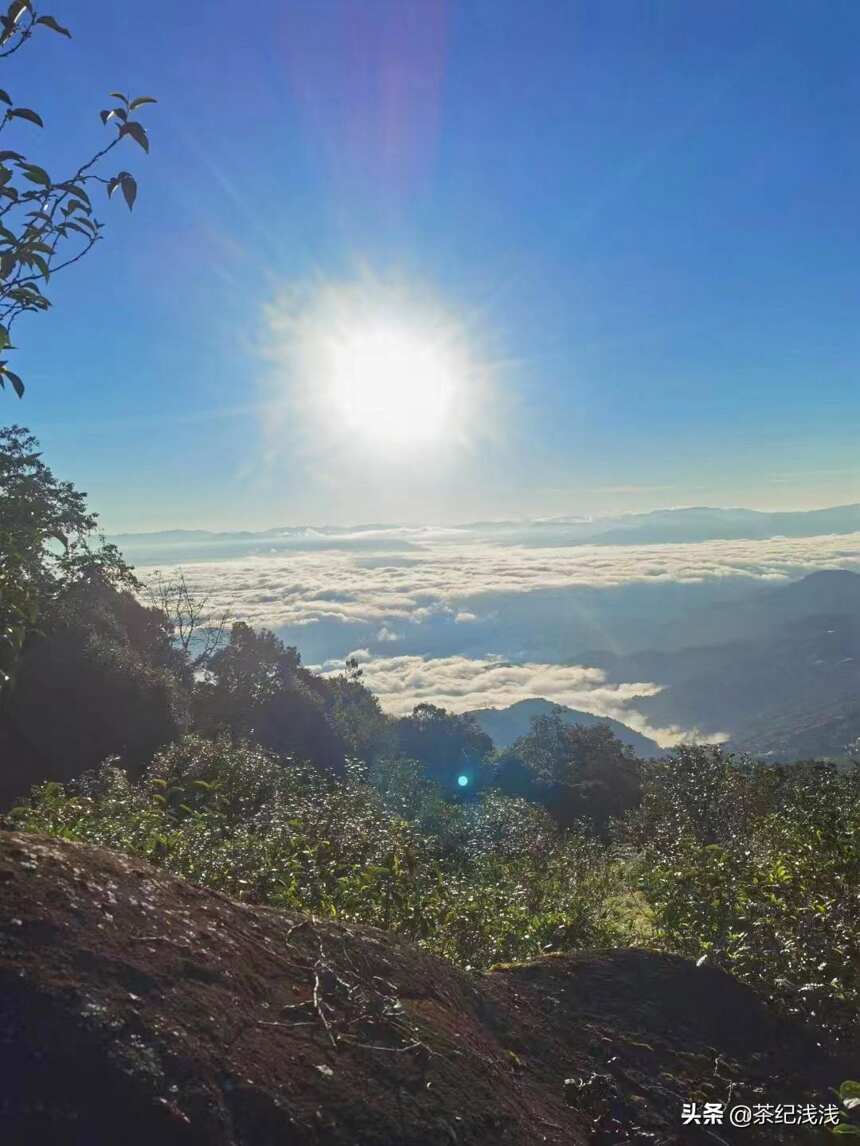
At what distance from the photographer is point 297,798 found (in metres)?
13.0

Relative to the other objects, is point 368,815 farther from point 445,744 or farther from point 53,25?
point 445,744

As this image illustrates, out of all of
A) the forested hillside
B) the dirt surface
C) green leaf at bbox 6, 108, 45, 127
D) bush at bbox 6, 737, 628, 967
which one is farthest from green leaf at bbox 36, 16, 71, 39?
bush at bbox 6, 737, 628, 967

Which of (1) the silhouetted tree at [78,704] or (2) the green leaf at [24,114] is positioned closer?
(2) the green leaf at [24,114]

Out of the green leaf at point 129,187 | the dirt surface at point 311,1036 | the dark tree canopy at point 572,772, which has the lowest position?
the dark tree canopy at point 572,772

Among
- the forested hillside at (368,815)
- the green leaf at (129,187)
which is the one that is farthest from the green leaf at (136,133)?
the forested hillside at (368,815)

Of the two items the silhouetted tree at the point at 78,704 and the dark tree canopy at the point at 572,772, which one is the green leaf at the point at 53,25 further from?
the dark tree canopy at the point at 572,772

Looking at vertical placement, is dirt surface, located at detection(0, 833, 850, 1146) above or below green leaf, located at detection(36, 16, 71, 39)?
below

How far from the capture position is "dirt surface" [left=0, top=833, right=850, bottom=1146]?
245cm

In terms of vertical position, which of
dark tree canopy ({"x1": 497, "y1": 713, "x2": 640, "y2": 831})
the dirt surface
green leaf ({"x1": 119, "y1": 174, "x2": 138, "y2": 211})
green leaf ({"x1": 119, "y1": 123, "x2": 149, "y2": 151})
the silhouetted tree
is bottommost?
dark tree canopy ({"x1": 497, "y1": 713, "x2": 640, "y2": 831})

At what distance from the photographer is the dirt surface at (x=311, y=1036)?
245 centimetres

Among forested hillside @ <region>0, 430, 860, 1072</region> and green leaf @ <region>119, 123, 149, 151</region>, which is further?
forested hillside @ <region>0, 430, 860, 1072</region>

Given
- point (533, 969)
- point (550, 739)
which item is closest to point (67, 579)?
point (533, 969)

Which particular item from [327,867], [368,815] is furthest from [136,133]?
[368,815]

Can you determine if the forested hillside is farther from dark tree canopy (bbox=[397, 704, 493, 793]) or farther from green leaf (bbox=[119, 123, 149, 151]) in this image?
dark tree canopy (bbox=[397, 704, 493, 793])
